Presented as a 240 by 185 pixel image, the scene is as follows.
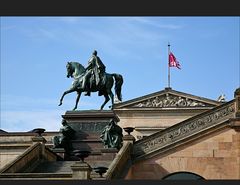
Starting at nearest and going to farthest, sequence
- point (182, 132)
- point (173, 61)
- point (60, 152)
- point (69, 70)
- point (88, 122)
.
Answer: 1. point (182, 132)
2. point (60, 152)
3. point (88, 122)
4. point (69, 70)
5. point (173, 61)

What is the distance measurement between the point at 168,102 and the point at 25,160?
30.3 m

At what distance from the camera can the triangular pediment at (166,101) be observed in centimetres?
5353

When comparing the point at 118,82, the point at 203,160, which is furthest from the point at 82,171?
the point at 118,82

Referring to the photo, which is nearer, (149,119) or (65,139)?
(65,139)

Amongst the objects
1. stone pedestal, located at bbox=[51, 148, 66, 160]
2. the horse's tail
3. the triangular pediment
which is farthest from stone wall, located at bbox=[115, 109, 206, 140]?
stone pedestal, located at bbox=[51, 148, 66, 160]

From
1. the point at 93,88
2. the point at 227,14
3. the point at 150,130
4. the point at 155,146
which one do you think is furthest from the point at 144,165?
the point at 150,130

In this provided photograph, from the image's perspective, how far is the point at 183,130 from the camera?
87.0ft

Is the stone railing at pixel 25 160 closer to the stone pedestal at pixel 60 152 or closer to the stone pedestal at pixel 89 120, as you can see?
the stone pedestal at pixel 60 152

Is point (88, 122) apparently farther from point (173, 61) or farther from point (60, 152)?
point (173, 61)

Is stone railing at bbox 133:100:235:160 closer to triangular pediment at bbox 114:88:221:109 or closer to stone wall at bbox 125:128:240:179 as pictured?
stone wall at bbox 125:128:240:179

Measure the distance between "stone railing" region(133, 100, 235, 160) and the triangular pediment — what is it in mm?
26523

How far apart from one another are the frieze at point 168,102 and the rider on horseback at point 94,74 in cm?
2429

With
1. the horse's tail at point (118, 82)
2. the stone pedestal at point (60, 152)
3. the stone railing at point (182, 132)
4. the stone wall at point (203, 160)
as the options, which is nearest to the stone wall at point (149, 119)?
the horse's tail at point (118, 82)

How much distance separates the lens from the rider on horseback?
1177 inches
